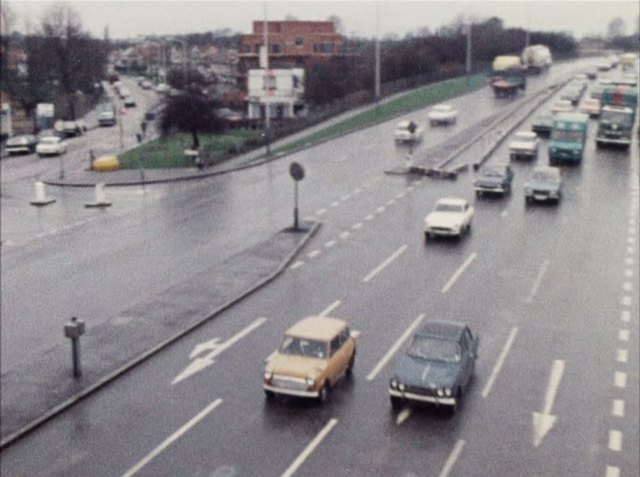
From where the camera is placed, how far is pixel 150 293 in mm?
28531

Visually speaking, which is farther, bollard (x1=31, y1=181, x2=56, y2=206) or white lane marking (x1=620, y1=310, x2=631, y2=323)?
bollard (x1=31, y1=181, x2=56, y2=206)

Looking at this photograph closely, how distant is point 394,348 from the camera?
2320 centimetres

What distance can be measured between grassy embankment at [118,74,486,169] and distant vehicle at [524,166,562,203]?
2390cm

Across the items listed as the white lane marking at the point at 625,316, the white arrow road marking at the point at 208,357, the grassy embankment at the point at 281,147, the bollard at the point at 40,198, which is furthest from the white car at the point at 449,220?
the grassy embankment at the point at 281,147

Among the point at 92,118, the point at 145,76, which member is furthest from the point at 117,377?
the point at 145,76

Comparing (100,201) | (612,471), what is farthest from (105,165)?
(612,471)

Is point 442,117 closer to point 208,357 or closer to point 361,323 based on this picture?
point 361,323

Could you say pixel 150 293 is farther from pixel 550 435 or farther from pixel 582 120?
pixel 582 120

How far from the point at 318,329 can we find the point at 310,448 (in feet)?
12.7

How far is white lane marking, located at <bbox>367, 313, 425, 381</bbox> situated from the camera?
2148 cm

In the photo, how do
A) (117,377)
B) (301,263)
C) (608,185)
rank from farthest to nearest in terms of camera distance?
1. (608,185)
2. (301,263)
3. (117,377)

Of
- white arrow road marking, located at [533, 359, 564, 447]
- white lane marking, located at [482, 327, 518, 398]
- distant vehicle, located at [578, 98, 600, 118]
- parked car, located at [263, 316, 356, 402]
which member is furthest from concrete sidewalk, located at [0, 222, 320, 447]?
distant vehicle, located at [578, 98, 600, 118]

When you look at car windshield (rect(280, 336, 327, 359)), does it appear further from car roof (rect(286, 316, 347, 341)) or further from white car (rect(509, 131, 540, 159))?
white car (rect(509, 131, 540, 159))

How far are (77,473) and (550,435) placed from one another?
31.7 feet
